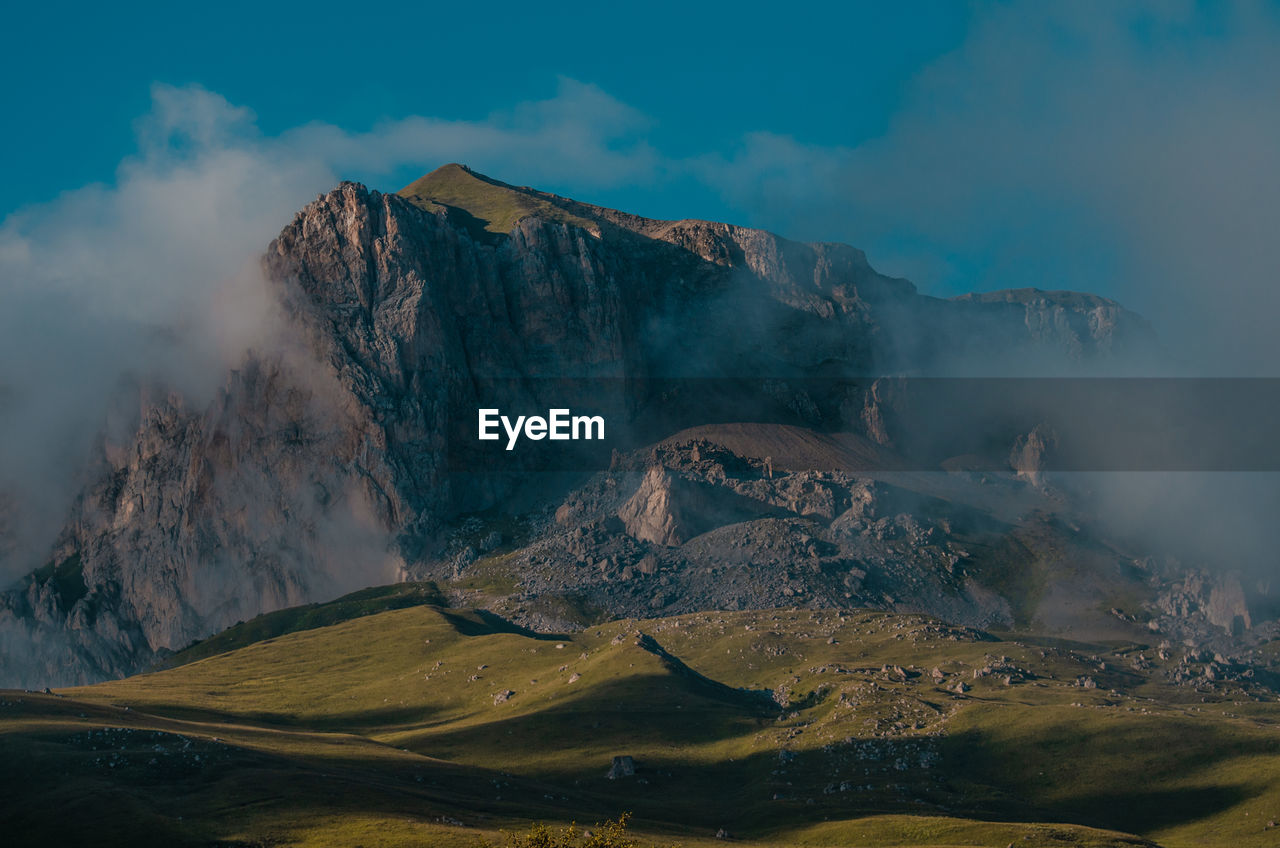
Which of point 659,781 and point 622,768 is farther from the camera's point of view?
point 622,768

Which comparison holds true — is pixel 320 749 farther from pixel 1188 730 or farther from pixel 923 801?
pixel 1188 730

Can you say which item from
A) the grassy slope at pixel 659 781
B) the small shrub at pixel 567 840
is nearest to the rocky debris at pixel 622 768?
the grassy slope at pixel 659 781

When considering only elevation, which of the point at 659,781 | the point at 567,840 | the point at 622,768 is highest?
the point at 567,840

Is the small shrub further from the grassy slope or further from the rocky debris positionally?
the rocky debris

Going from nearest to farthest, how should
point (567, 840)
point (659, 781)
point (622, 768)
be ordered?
1. point (567, 840)
2. point (659, 781)
3. point (622, 768)

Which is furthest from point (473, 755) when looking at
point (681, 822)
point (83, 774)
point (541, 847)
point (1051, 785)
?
point (541, 847)

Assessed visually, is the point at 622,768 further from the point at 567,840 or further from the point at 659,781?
the point at 567,840

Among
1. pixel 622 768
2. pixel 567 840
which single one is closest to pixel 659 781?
pixel 622 768

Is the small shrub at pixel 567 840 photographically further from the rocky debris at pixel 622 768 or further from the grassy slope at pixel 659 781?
the rocky debris at pixel 622 768

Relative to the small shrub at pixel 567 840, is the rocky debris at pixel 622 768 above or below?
below
